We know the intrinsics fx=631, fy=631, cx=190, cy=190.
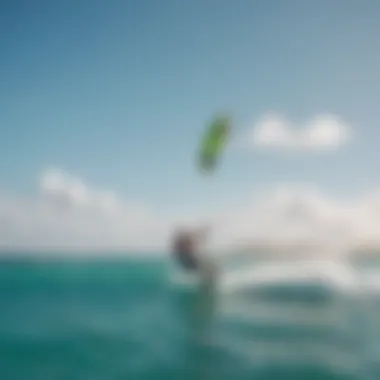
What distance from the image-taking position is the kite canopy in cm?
179

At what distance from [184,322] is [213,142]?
0.51 m

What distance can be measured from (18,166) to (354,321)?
1052 millimetres

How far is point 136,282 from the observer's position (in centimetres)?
177

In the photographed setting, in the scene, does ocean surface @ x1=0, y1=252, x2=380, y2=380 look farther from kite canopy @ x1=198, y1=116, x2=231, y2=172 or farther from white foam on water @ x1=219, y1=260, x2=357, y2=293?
kite canopy @ x1=198, y1=116, x2=231, y2=172

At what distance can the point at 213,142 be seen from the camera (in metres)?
1.79

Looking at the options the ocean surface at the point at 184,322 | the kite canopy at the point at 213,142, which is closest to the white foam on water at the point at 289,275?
the ocean surface at the point at 184,322

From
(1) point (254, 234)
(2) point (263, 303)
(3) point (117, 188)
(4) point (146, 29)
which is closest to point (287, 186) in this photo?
(1) point (254, 234)

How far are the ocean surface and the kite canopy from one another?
30cm

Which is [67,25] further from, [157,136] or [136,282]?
[136,282]

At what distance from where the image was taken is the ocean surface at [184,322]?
1709 mm

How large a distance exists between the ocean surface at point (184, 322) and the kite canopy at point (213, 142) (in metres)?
0.30

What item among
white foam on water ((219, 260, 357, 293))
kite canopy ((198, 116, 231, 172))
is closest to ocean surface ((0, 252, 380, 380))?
white foam on water ((219, 260, 357, 293))

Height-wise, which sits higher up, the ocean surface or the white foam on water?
the white foam on water

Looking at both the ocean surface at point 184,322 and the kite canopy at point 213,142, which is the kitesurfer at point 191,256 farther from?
the kite canopy at point 213,142
